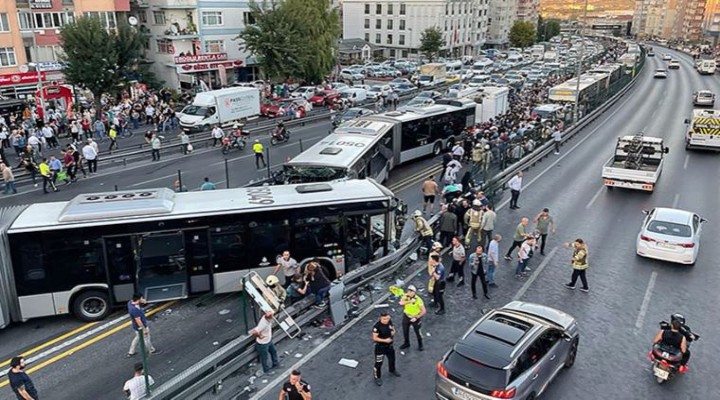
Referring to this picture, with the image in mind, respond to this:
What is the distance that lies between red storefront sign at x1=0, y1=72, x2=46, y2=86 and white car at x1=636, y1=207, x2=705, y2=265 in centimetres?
4669

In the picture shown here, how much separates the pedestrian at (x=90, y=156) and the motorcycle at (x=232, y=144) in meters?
7.25

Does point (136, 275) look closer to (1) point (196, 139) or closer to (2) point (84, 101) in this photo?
(1) point (196, 139)

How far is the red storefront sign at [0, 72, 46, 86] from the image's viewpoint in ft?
146

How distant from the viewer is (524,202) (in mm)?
23625

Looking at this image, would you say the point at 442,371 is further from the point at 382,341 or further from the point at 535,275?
the point at 535,275

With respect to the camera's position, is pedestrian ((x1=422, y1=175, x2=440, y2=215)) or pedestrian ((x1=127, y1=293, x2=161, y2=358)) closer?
pedestrian ((x1=127, y1=293, x2=161, y2=358))

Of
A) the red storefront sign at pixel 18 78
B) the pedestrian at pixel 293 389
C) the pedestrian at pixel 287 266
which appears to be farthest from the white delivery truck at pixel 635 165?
the red storefront sign at pixel 18 78

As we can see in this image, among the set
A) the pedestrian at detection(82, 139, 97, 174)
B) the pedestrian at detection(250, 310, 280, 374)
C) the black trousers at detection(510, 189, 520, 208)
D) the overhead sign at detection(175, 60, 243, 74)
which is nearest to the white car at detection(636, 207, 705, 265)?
the black trousers at detection(510, 189, 520, 208)

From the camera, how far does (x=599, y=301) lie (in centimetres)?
1517

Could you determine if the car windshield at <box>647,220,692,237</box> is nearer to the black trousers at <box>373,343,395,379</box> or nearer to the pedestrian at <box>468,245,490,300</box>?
the pedestrian at <box>468,245,490,300</box>

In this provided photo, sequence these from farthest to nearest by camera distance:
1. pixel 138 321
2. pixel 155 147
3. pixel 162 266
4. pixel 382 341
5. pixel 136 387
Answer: pixel 155 147 → pixel 162 266 → pixel 138 321 → pixel 382 341 → pixel 136 387

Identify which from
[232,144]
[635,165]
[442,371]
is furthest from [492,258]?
[232,144]

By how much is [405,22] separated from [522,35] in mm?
38390

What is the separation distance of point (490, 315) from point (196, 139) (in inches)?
1093
